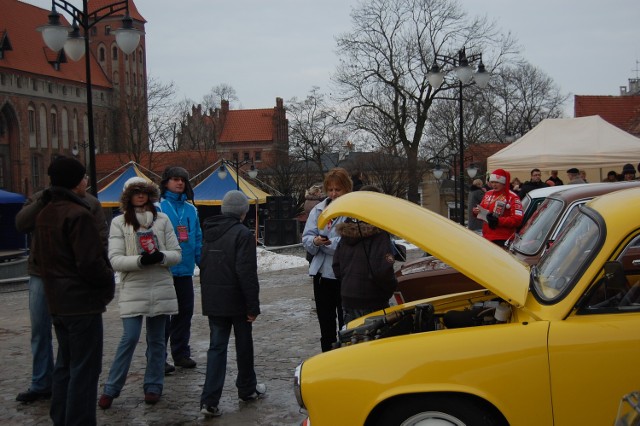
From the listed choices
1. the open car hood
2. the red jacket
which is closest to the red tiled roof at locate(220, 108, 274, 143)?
the red jacket

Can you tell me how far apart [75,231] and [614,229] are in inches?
137

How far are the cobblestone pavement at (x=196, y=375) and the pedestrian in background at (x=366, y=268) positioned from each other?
3.55 feet

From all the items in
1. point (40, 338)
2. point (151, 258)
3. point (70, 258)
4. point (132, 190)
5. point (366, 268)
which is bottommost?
point (40, 338)

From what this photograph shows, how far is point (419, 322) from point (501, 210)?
5413 mm

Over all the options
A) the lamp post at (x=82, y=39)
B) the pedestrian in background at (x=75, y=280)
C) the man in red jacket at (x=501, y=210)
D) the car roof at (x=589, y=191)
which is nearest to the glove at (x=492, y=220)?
the man in red jacket at (x=501, y=210)

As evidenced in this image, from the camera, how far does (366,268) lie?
6086mm

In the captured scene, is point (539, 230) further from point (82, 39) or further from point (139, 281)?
point (82, 39)

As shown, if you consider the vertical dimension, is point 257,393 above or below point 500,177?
below

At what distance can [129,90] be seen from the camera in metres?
101

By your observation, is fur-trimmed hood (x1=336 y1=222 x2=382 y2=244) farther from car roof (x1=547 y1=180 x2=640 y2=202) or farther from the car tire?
Answer: car roof (x1=547 y1=180 x2=640 y2=202)

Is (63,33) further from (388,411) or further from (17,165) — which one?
(17,165)

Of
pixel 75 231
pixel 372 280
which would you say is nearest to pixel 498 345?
pixel 372 280

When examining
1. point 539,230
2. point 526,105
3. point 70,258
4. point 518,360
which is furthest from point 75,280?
point 526,105

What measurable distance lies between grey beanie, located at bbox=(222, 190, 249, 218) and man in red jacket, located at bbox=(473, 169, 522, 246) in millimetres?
4533
